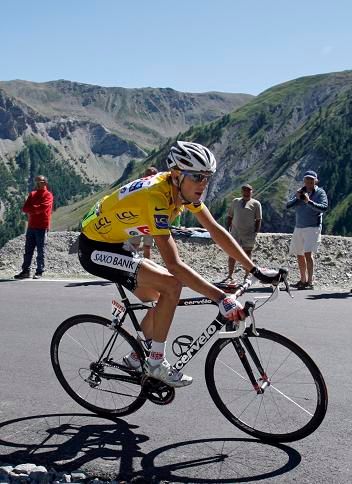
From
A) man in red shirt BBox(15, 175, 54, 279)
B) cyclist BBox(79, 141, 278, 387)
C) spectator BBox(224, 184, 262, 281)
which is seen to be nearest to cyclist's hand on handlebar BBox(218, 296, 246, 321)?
cyclist BBox(79, 141, 278, 387)

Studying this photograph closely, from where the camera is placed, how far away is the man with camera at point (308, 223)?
11586 millimetres

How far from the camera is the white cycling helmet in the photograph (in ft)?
14.0

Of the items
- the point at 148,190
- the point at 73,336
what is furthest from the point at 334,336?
the point at 148,190

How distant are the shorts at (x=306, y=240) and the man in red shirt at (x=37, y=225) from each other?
4898mm

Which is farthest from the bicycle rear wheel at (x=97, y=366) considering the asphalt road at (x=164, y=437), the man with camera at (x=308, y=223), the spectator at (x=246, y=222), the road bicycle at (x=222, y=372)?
the spectator at (x=246, y=222)

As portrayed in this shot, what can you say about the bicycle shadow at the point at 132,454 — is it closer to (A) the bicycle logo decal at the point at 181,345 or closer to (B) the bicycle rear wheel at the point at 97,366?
(B) the bicycle rear wheel at the point at 97,366

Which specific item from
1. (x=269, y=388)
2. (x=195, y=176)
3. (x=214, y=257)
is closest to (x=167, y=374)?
(x=269, y=388)

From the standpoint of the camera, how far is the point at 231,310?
13.4 feet

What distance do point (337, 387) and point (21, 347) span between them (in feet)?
11.4

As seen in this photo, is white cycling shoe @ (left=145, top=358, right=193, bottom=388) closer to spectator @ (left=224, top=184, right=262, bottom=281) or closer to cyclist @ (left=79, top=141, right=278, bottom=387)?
cyclist @ (left=79, top=141, right=278, bottom=387)

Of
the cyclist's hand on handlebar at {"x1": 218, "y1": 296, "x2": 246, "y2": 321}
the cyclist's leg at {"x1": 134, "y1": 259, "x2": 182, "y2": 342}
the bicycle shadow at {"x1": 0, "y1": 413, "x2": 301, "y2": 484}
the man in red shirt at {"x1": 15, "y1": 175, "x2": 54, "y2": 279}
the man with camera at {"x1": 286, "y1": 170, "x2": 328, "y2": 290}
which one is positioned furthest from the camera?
the man in red shirt at {"x1": 15, "y1": 175, "x2": 54, "y2": 279}

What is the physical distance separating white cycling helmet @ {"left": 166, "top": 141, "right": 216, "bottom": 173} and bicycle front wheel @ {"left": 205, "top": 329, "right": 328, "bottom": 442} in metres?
1.15

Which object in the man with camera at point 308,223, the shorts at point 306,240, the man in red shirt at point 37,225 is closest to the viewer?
the man with camera at point 308,223

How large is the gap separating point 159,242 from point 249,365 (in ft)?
3.51
